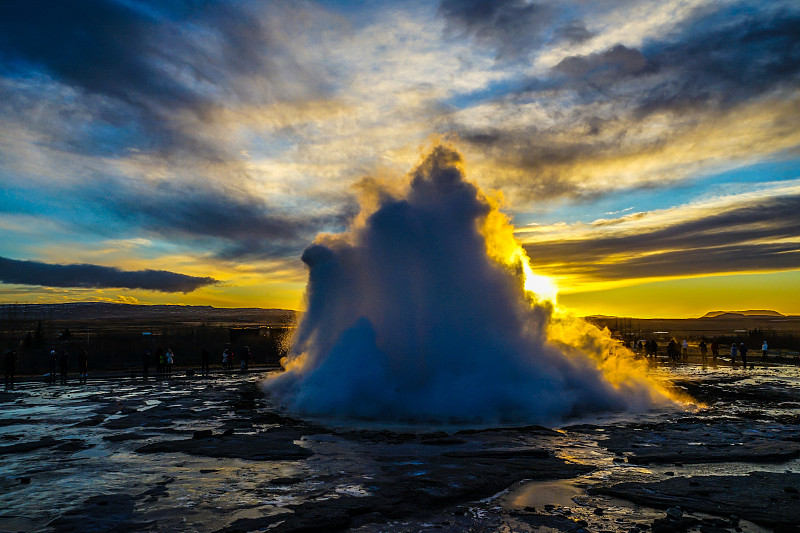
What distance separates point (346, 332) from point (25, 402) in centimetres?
1332

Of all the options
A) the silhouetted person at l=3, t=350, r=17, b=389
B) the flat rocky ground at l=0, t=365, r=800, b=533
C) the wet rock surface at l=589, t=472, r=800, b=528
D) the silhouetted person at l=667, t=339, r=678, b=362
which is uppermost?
the silhouetted person at l=667, t=339, r=678, b=362

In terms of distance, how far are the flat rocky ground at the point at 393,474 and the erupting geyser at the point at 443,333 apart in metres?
2.39

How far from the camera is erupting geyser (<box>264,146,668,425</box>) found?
18.5 m

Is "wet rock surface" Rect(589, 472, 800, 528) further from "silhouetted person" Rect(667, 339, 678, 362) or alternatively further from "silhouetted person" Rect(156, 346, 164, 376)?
"silhouetted person" Rect(667, 339, 678, 362)

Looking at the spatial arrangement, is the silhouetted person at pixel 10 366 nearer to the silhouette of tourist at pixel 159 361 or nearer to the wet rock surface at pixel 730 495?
the silhouette of tourist at pixel 159 361

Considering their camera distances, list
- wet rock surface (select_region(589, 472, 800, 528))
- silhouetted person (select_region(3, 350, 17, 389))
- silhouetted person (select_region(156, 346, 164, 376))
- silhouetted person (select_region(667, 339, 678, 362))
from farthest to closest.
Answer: silhouetted person (select_region(667, 339, 678, 362)), silhouetted person (select_region(156, 346, 164, 376)), silhouetted person (select_region(3, 350, 17, 389)), wet rock surface (select_region(589, 472, 800, 528))

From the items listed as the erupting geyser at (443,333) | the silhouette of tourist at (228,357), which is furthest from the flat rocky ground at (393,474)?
the silhouette of tourist at (228,357)

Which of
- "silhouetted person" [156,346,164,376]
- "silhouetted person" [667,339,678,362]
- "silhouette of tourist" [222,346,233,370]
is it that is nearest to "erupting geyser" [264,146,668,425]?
"silhouetted person" [156,346,164,376]

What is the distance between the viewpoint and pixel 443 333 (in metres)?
20.0

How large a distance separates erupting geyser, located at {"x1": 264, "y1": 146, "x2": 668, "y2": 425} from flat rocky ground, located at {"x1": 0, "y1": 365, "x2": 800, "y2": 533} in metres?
2.39

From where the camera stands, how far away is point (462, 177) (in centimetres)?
2219

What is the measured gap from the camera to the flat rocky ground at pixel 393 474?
7828 mm

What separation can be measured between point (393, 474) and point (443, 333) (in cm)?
987

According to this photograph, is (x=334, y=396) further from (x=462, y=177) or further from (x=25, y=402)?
(x=25, y=402)
